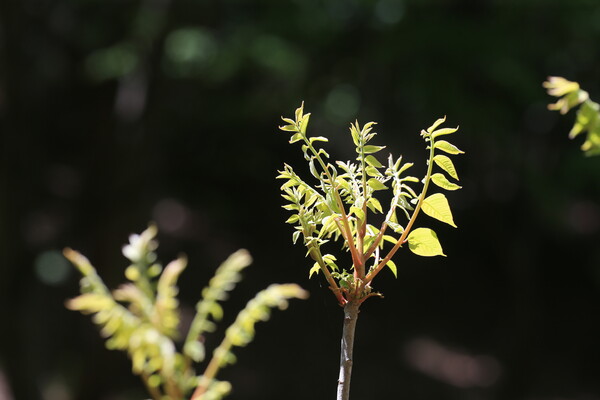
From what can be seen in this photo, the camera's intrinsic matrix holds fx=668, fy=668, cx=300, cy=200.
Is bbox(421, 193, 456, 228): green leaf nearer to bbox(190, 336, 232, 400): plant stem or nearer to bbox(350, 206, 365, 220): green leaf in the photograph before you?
bbox(350, 206, 365, 220): green leaf

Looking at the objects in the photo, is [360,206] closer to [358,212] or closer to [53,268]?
[358,212]

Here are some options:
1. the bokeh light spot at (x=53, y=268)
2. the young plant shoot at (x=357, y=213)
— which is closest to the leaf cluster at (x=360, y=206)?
the young plant shoot at (x=357, y=213)

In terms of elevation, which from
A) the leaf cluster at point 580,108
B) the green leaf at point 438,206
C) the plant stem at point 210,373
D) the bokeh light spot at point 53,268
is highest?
the bokeh light spot at point 53,268

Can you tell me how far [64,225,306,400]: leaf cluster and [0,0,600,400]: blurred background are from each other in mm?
2938

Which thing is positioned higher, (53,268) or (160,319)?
(53,268)

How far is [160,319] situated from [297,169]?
4682mm

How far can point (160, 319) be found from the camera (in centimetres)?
46

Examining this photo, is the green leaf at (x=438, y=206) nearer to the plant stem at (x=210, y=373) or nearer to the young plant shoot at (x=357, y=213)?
the young plant shoot at (x=357, y=213)

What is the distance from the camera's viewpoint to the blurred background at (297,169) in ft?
12.2

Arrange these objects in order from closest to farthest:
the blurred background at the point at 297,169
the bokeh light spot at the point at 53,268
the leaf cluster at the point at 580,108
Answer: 1. the leaf cluster at the point at 580,108
2. the blurred background at the point at 297,169
3. the bokeh light spot at the point at 53,268

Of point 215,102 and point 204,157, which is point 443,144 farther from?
point 204,157

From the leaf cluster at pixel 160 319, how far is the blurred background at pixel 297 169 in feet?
9.64

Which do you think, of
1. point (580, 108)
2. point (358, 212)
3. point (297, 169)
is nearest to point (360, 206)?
point (358, 212)

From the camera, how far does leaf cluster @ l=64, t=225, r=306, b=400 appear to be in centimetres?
45
